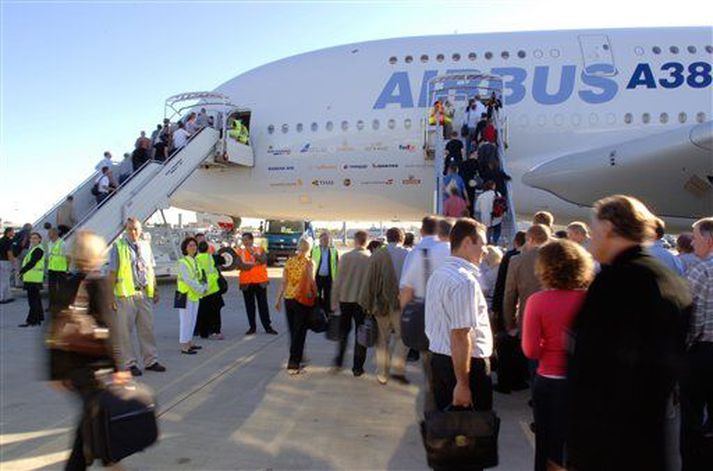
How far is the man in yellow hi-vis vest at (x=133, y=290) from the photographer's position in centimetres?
645

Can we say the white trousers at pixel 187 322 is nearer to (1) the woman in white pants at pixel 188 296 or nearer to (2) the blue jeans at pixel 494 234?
(1) the woman in white pants at pixel 188 296

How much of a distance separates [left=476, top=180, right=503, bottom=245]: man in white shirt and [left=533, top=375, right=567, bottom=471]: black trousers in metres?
5.79

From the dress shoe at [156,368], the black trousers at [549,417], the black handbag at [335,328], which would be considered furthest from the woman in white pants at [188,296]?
the black trousers at [549,417]

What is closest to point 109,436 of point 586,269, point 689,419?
point 586,269

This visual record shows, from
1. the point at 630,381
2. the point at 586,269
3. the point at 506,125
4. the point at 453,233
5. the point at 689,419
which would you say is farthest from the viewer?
the point at 506,125

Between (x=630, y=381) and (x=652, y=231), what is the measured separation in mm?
575

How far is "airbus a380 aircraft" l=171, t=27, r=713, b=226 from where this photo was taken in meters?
12.3

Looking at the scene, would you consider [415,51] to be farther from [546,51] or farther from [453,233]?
[453,233]

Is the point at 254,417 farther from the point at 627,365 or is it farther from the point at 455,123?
the point at 455,123

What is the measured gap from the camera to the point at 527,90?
12.7 metres

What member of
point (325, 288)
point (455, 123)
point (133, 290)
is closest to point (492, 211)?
point (325, 288)

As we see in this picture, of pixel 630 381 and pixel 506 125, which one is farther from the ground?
pixel 506 125

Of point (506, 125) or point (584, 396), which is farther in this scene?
point (506, 125)

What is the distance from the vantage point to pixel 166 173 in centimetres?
1310
